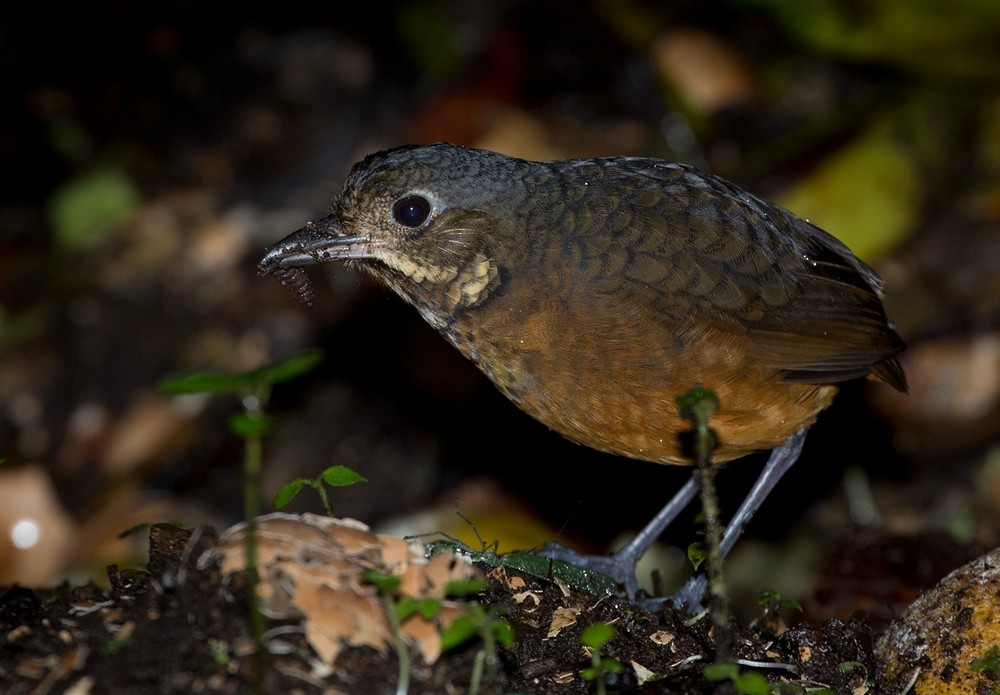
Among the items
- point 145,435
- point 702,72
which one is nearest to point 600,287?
point 145,435

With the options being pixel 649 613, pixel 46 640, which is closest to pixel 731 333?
pixel 649 613

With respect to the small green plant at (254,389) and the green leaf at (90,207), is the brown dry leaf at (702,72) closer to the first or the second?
the green leaf at (90,207)

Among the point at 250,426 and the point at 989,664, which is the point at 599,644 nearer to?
the point at 250,426

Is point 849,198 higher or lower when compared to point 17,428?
higher

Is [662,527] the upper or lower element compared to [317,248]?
lower

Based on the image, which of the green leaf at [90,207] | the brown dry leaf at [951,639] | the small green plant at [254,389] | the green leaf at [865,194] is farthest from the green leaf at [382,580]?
the green leaf at [90,207]

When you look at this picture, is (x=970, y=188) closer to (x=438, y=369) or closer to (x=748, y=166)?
(x=748, y=166)
